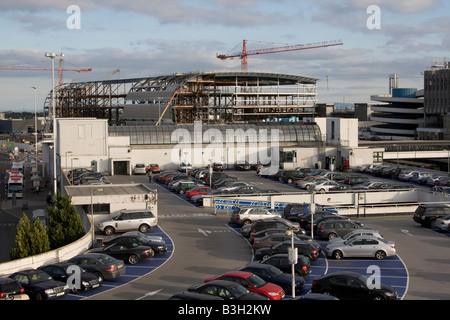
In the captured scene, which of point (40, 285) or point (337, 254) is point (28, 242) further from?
point (337, 254)

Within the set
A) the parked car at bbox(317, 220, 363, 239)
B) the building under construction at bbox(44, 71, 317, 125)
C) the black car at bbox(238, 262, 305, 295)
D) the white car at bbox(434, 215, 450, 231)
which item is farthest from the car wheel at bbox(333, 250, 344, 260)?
the building under construction at bbox(44, 71, 317, 125)

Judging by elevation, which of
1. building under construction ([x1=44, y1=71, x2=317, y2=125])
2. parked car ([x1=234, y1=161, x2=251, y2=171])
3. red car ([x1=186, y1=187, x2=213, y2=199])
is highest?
building under construction ([x1=44, y1=71, x2=317, y2=125])

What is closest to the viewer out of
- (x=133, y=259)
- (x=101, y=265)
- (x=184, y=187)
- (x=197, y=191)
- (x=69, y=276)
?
(x=69, y=276)

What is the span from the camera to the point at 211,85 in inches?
4102

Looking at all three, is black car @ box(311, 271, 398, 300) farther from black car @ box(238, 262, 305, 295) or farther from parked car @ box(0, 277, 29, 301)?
parked car @ box(0, 277, 29, 301)

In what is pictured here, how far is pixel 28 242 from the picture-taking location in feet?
75.7

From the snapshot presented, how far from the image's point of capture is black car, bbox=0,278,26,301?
1642 centimetres

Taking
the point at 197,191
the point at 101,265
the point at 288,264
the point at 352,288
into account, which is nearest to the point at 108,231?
the point at 101,265

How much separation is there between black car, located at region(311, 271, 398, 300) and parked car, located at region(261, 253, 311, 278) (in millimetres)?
1801

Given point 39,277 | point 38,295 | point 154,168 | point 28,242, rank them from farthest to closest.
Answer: point 154,168 → point 28,242 → point 39,277 → point 38,295

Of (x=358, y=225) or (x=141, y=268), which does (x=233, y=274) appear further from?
(x=358, y=225)

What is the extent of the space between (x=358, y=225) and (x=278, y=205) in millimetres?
8572

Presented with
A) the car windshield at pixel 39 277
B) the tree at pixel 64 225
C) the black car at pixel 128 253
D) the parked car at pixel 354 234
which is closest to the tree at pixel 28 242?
the tree at pixel 64 225

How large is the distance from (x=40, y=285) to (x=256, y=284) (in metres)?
6.59
